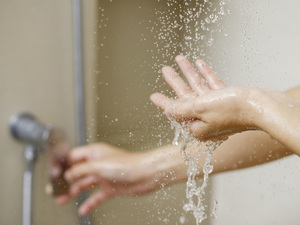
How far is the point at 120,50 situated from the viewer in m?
0.76

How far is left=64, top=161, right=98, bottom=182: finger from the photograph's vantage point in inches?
30.7

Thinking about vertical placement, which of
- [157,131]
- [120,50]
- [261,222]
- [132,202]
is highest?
[120,50]

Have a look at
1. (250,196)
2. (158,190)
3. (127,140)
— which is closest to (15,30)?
(127,140)

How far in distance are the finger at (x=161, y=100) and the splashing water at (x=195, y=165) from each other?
0.03m

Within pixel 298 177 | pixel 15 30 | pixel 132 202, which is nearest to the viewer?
pixel 15 30

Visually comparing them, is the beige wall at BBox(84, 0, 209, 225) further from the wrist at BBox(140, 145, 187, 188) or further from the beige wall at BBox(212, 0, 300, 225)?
the beige wall at BBox(212, 0, 300, 225)

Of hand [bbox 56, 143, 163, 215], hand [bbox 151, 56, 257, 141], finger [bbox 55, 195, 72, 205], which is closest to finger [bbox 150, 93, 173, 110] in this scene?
hand [bbox 151, 56, 257, 141]

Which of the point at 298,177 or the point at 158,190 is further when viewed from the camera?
the point at 298,177

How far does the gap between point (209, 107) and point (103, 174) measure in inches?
12.9

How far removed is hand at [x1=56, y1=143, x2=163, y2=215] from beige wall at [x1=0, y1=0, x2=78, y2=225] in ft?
0.11

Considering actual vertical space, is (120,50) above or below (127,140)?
above

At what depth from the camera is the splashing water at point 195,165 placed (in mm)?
641

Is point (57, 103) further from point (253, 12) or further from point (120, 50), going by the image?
point (253, 12)

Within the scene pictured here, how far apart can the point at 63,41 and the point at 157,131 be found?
23cm
